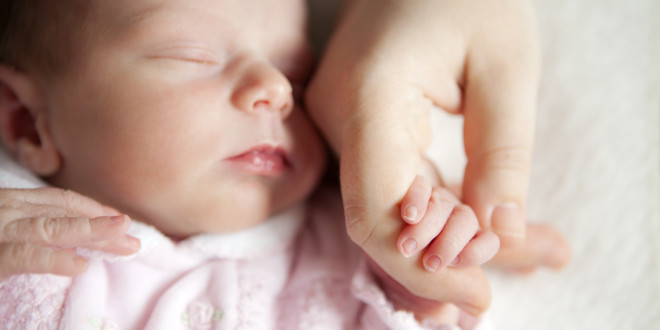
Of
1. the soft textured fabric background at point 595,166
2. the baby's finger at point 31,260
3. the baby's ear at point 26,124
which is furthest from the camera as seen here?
the soft textured fabric background at point 595,166

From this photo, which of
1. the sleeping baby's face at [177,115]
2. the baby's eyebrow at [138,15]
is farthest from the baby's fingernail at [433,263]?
the baby's eyebrow at [138,15]

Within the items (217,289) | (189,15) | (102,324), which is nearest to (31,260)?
(102,324)

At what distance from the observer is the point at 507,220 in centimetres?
93

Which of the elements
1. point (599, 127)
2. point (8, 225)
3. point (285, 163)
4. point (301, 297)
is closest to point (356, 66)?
point (285, 163)

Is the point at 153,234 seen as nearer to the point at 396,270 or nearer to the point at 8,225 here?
the point at 8,225

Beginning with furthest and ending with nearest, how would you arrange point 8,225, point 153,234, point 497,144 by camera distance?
point 153,234
point 497,144
point 8,225

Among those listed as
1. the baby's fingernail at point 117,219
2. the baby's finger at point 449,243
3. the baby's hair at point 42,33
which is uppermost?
the baby's hair at point 42,33

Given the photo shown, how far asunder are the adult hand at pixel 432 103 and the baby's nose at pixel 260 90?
0.27 ft

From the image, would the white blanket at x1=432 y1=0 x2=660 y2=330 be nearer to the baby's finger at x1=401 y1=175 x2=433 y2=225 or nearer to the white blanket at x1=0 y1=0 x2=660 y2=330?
the white blanket at x1=0 y1=0 x2=660 y2=330

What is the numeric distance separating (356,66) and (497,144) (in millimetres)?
266

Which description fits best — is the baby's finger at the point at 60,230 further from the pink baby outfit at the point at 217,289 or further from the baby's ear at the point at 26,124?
the baby's ear at the point at 26,124

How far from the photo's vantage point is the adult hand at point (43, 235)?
757 mm

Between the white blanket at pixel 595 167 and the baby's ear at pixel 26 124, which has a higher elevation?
the baby's ear at pixel 26 124

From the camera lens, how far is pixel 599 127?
1329 millimetres
